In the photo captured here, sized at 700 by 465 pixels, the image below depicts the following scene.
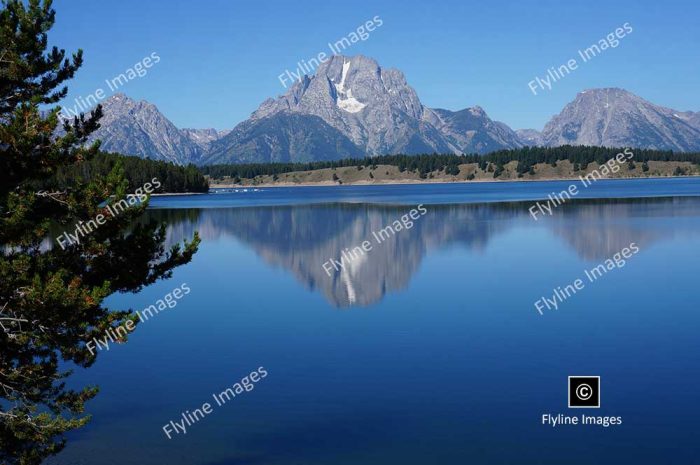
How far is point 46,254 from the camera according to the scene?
19094 millimetres

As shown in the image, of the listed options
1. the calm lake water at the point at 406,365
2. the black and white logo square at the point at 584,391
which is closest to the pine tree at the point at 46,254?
the calm lake water at the point at 406,365

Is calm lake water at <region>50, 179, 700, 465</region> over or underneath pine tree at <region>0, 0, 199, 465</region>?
underneath

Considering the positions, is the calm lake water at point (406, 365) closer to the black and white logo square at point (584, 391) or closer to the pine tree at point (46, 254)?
the black and white logo square at point (584, 391)

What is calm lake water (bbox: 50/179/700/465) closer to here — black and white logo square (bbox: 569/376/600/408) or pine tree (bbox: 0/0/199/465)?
black and white logo square (bbox: 569/376/600/408)

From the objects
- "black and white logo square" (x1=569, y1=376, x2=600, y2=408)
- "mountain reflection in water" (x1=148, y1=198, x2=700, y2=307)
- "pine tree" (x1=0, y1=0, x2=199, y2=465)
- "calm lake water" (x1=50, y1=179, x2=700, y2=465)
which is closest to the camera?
"pine tree" (x1=0, y1=0, x2=199, y2=465)

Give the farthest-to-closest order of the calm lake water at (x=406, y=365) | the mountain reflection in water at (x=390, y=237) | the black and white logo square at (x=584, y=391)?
the mountain reflection in water at (x=390, y=237), the black and white logo square at (x=584, y=391), the calm lake water at (x=406, y=365)

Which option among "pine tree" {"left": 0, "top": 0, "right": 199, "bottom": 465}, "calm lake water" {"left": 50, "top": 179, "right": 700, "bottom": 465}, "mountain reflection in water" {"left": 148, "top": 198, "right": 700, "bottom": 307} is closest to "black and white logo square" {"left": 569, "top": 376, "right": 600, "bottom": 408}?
"calm lake water" {"left": 50, "top": 179, "right": 700, "bottom": 465}

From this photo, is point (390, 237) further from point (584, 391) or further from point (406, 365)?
point (584, 391)

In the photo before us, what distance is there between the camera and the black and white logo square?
22.9m

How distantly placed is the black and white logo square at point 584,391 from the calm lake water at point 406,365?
0.34 metres

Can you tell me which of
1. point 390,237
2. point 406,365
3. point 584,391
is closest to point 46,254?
point 406,365

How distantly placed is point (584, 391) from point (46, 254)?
17.1 meters

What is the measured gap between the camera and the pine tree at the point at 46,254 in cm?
1698

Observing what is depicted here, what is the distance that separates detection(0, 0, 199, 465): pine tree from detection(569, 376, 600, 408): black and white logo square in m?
13.0
